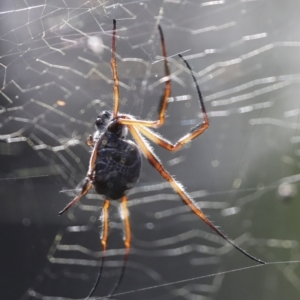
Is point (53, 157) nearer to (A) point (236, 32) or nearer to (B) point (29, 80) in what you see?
(B) point (29, 80)

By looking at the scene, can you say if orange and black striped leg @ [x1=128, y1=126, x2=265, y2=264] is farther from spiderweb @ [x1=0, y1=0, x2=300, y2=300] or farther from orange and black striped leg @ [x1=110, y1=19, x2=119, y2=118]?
spiderweb @ [x1=0, y1=0, x2=300, y2=300]

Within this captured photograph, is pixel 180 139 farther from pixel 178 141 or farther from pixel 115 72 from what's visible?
pixel 115 72

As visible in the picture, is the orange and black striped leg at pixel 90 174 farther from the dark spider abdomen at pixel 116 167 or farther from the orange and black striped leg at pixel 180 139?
the orange and black striped leg at pixel 180 139

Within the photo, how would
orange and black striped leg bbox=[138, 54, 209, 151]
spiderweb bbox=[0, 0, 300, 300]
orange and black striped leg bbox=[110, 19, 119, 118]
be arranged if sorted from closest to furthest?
orange and black striped leg bbox=[110, 19, 119, 118] < orange and black striped leg bbox=[138, 54, 209, 151] < spiderweb bbox=[0, 0, 300, 300]

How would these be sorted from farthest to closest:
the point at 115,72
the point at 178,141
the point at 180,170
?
1. the point at 180,170
2. the point at 178,141
3. the point at 115,72

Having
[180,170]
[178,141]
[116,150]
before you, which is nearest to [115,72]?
[116,150]

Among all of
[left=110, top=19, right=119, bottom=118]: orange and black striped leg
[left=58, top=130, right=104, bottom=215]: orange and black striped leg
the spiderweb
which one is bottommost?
the spiderweb

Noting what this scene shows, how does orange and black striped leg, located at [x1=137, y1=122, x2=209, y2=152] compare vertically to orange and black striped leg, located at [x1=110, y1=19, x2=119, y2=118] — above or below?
below

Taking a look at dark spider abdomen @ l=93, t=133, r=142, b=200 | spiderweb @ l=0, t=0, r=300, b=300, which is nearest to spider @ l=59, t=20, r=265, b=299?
dark spider abdomen @ l=93, t=133, r=142, b=200
